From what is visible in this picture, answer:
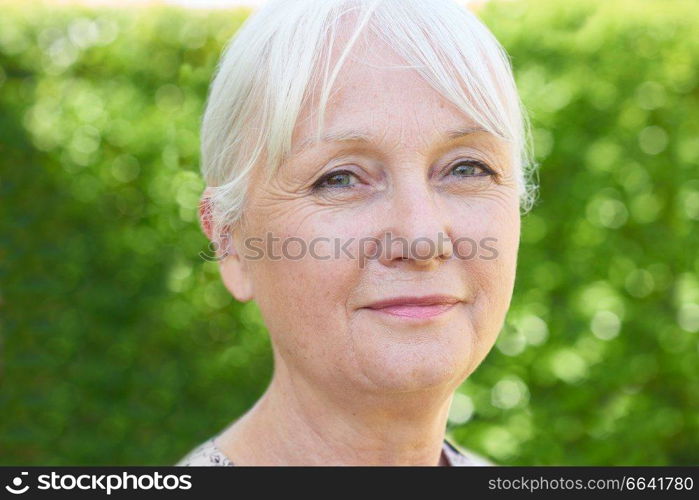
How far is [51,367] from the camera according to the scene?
4992mm

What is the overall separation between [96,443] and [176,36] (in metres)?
2.71

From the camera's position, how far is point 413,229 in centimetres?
170

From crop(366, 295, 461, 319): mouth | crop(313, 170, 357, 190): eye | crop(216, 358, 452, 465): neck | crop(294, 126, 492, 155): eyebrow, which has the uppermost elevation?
crop(294, 126, 492, 155): eyebrow

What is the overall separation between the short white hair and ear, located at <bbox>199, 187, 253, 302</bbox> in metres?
0.07

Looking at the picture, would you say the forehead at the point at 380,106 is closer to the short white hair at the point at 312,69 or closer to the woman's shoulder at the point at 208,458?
the short white hair at the point at 312,69

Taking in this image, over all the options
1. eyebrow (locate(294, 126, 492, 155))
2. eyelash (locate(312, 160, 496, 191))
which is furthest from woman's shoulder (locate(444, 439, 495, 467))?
eyebrow (locate(294, 126, 492, 155))

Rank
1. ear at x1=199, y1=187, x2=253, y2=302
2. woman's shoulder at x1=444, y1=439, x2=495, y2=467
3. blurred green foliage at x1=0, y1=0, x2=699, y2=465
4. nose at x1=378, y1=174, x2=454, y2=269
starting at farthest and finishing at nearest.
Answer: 1. blurred green foliage at x1=0, y1=0, x2=699, y2=465
2. woman's shoulder at x1=444, y1=439, x2=495, y2=467
3. ear at x1=199, y1=187, x2=253, y2=302
4. nose at x1=378, y1=174, x2=454, y2=269

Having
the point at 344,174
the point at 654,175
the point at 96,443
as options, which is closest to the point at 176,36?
the point at 96,443

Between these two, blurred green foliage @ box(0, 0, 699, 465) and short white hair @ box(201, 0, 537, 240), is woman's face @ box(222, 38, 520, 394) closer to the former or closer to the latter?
short white hair @ box(201, 0, 537, 240)

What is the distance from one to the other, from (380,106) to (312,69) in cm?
19

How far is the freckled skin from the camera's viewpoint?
68.2 inches

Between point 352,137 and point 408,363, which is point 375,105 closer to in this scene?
point 352,137
